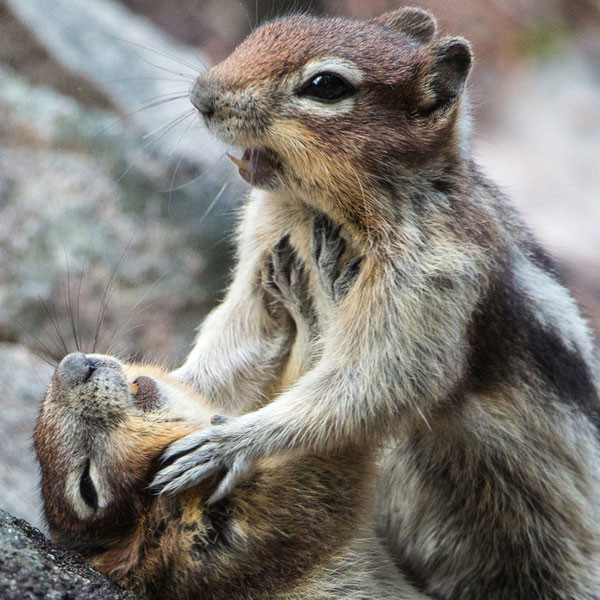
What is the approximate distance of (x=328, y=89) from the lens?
3.94 m

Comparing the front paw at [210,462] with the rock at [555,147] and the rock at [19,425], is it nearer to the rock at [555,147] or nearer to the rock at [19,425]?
the rock at [19,425]

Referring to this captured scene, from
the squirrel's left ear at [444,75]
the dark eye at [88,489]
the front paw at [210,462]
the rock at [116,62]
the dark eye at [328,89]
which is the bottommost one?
the dark eye at [88,489]

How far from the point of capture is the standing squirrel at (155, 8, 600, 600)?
3873 millimetres

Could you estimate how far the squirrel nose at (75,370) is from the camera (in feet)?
13.1

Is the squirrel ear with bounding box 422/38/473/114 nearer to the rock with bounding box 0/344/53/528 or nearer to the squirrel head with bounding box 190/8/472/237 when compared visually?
the squirrel head with bounding box 190/8/472/237

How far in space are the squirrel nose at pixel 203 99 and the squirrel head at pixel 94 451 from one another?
131 cm

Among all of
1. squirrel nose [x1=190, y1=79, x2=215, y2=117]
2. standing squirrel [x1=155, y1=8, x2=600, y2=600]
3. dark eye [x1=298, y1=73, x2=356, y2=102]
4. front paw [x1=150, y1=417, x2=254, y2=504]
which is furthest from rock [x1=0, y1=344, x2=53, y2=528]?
dark eye [x1=298, y1=73, x2=356, y2=102]

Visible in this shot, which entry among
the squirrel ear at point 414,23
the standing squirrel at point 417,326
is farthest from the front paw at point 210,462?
the squirrel ear at point 414,23

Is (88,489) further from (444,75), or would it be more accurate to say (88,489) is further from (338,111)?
(444,75)

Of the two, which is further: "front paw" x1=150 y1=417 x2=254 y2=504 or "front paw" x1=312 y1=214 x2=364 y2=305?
"front paw" x1=312 y1=214 x2=364 y2=305

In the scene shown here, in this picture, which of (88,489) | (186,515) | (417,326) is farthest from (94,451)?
(417,326)

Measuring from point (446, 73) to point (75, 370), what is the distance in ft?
7.34

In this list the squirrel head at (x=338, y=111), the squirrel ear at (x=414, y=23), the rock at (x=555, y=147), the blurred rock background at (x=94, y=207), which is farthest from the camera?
the rock at (x=555, y=147)

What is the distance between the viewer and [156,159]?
7938 mm
